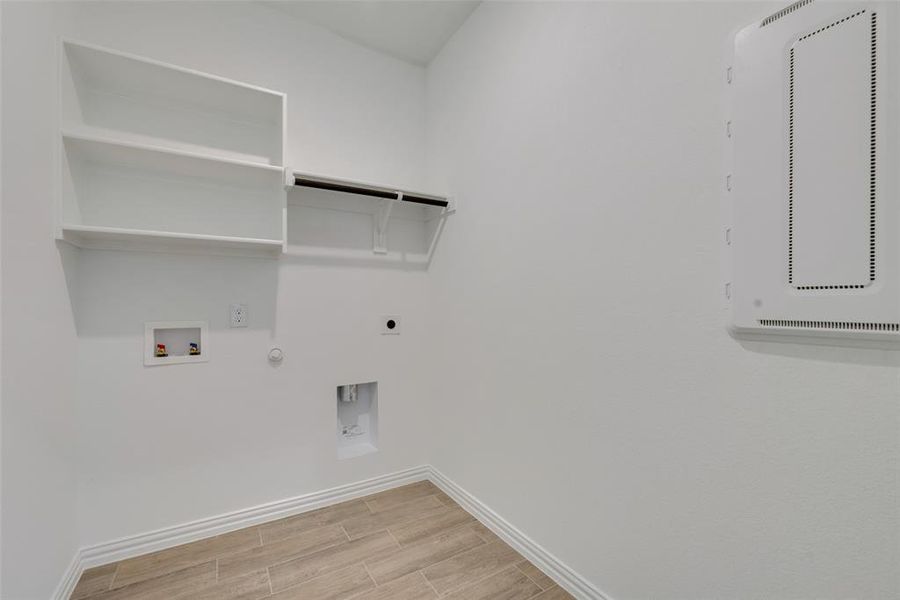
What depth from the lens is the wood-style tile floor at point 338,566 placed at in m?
1.53

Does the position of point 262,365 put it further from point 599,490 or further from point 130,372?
point 599,490

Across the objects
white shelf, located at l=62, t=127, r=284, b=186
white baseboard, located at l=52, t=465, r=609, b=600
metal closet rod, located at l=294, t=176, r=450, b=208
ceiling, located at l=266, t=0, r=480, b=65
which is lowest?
white baseboard, located at l=52, t=465, r=609, b=600

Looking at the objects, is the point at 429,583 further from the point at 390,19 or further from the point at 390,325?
the point at 390,19

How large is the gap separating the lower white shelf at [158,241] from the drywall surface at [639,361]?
3.71 feet

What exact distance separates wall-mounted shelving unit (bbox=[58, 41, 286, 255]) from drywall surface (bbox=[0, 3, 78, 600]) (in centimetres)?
12

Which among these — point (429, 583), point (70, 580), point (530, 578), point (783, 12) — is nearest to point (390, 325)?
point (429, 583)

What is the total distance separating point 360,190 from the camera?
202cm

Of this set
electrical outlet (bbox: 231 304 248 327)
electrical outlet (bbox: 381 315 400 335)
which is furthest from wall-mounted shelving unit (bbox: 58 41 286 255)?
electrical outlet (bbox: 381 315 400 335)

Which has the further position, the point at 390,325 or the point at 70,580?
the point at 390,325

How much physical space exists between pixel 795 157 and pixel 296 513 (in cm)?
256

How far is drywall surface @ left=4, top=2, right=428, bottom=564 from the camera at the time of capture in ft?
5.25

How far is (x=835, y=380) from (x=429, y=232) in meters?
2.04

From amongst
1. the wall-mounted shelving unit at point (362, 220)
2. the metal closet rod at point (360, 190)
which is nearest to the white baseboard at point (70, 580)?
the wall-mounted shelving unit at point (362, 220)

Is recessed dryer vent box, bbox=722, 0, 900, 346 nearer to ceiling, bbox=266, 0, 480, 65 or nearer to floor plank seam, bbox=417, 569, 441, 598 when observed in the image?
floor plank seam, bbox=417, 569, 441, 598
